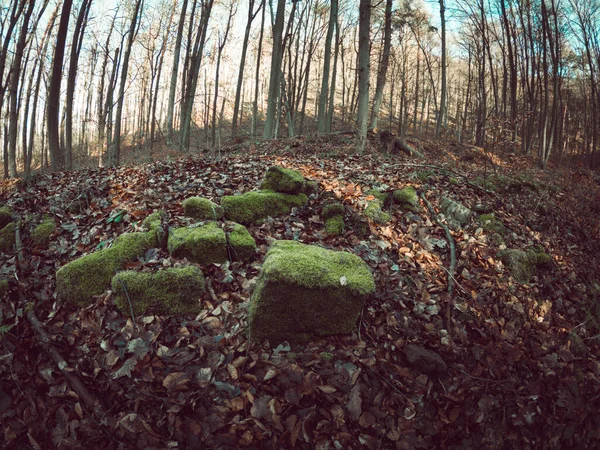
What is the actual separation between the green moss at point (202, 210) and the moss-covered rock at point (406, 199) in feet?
9.50

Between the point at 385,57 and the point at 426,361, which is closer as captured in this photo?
the point at 426,361

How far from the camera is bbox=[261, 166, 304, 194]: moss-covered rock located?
16.0 ft

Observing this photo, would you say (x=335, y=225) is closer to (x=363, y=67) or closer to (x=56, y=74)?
(x=363, y=67)

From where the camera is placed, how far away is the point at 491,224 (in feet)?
15.9

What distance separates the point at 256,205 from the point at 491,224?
3.73 meters

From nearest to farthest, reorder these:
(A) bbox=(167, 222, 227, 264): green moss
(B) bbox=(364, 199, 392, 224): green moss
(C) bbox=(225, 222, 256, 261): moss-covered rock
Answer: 1. (A) bbox=(167, 222, 227, 264): green moss
2. (C) bbox=(225, 222, 256, 261): moss-covered rock
3. (B) bbox=(364, 199, 392, 224): green moss

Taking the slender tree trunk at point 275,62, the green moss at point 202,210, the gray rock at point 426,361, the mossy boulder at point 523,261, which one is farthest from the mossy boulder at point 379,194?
the slender tree trunk at point 275,62

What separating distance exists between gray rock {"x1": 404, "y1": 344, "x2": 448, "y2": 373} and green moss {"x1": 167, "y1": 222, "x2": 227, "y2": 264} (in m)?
2.22

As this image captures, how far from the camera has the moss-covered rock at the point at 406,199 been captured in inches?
198

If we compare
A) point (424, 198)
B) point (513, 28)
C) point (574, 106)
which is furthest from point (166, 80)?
point (574, 106)

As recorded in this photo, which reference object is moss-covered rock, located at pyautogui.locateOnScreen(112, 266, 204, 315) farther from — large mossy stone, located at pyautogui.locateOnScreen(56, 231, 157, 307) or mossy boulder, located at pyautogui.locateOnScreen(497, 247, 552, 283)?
mossy boulder, located at pyautogui.locateOnScreen(497, 247, 552, 283)

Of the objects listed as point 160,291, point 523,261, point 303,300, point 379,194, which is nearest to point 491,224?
point 523,261

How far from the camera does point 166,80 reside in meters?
31.6

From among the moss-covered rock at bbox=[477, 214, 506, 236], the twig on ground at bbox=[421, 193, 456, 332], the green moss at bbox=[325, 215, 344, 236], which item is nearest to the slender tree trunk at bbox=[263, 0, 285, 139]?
the twig on ground at bbox=[421, 193, 456, 332]
